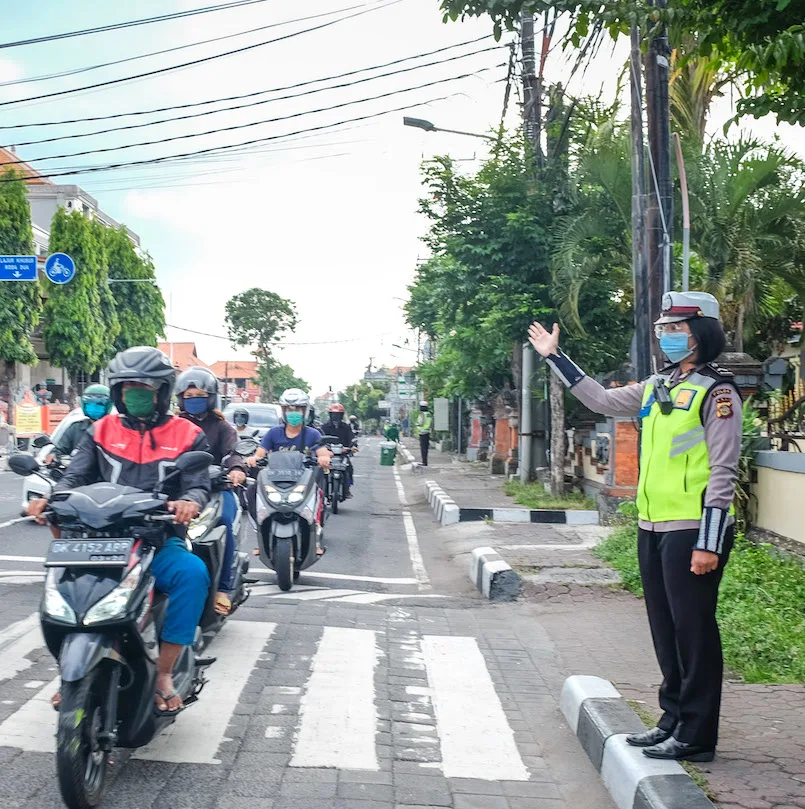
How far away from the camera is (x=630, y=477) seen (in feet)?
46.0

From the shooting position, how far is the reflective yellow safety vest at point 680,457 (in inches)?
167

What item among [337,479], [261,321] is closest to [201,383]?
[337,479]

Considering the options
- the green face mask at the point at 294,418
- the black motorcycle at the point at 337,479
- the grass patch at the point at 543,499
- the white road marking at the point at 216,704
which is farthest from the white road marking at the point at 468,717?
the grass patch at the point at 543,499

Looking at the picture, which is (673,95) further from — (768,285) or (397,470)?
(397,470)

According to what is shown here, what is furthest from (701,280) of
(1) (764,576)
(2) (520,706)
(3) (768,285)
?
(2) (520,706)

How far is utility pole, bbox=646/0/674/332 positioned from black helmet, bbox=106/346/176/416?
6.52m

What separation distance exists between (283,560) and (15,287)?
37.1 meters

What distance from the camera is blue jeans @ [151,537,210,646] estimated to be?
430 cm

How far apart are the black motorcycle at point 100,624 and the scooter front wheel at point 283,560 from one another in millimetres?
4414

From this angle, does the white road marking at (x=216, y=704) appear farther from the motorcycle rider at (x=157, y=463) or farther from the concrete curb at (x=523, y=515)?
the concrete curb at (x=523, y=515)

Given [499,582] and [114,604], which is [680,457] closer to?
[114,604]

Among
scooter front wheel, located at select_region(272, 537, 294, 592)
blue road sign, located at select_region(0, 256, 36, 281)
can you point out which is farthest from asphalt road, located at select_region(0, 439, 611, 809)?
blue road sign, located at select_region(0, 256, 36, 281)

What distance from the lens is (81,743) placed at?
3.62 metres

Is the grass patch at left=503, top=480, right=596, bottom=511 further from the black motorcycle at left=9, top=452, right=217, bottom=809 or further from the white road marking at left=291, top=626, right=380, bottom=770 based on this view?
the black motorcycle at left=9, top=452, right=217, bottom=809
